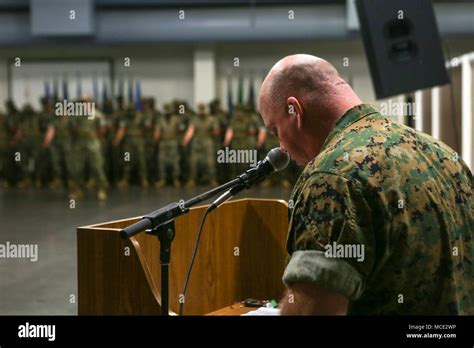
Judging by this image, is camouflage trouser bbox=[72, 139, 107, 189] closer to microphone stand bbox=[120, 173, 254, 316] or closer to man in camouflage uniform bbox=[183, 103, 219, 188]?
man in camouflage uniform bbox=[183, 103, 219, 188]

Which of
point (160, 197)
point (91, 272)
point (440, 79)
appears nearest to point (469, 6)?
point (160, 197)

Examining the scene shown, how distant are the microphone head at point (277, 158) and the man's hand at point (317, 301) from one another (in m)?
0.59

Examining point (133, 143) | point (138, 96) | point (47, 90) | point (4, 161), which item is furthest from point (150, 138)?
point (47, 90)

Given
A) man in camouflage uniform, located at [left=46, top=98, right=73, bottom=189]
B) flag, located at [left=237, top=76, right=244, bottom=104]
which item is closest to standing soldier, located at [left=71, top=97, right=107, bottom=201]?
man in camouflage uniform, located at [left=46, top=98, right=73, bottom=189]

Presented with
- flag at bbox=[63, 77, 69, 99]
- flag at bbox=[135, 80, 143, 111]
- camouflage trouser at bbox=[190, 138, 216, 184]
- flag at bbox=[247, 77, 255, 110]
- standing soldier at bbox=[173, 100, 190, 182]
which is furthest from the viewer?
flag at bbox=[63, 77, 69, 99]

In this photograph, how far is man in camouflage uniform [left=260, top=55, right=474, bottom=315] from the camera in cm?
124

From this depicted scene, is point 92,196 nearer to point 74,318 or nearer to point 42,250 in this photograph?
point 42,250

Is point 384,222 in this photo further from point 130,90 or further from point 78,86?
point 78,86

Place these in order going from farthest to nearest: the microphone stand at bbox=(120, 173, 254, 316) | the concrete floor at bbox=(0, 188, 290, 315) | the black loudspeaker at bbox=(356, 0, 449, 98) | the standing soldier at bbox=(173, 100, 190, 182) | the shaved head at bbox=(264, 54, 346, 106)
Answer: the standing soldier at bbox=(173, 100, 190, 182) < the concrete floor at bbox=(0, 188, 290, 315) < the black loudspeaker at bbox=(356, 0, 449, 98) < the microphone stand at bbox=(120, 173, 254, 316) < the shaved head at bbox=(264, 54, 346, 106)

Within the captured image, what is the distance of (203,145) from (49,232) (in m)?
5.31

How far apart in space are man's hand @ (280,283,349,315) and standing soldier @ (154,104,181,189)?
10.6 meters

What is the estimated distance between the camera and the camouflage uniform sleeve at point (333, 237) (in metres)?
1.23

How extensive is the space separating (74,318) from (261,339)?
46 centimetres

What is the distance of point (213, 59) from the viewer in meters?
13.5
